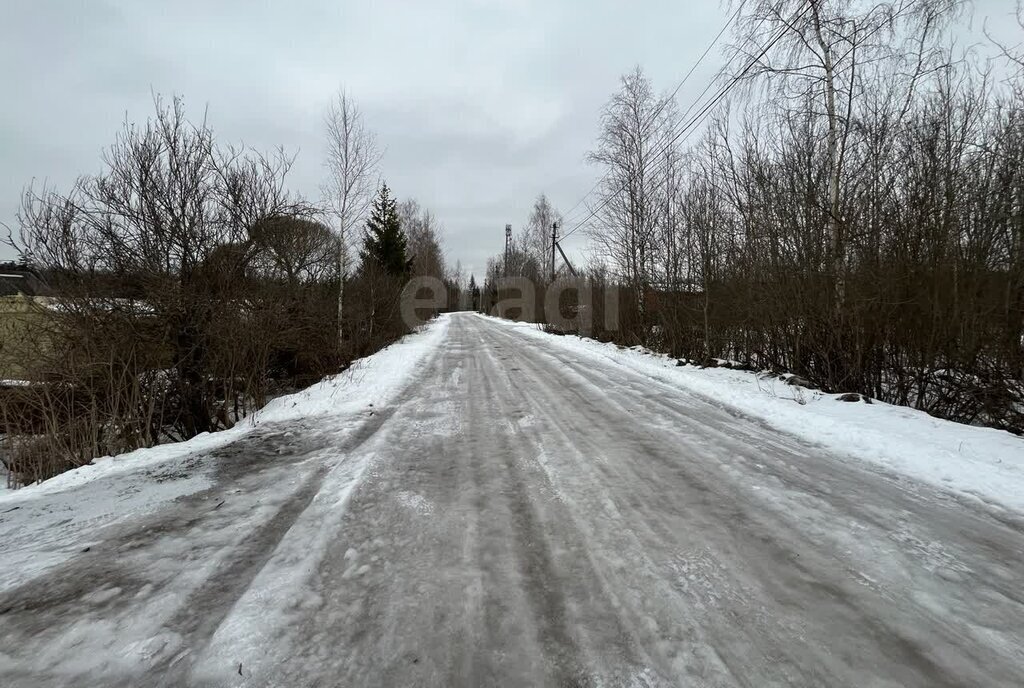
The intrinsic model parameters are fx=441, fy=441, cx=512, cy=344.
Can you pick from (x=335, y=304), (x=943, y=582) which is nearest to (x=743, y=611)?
(x=943, y=582)

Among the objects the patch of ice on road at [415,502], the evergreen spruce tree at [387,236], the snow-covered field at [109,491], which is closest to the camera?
the snow-covered field at [109,491]

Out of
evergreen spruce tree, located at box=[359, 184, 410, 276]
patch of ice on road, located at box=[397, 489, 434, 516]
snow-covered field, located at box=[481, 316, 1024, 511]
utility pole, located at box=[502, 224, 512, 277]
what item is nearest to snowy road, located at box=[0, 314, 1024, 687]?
patch of ice on road, located at box=[397, 489, 434, 516]

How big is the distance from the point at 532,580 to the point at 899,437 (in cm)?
490

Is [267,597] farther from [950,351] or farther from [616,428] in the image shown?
[950,351]

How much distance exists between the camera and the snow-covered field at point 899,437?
3.78 m

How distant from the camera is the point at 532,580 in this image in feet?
7.81

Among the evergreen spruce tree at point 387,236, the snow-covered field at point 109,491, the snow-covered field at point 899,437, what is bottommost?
the snow-covered field at point 109,491

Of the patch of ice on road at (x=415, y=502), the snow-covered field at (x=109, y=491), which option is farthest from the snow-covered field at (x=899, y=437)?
the snow-covered field at (x=109, y=491)

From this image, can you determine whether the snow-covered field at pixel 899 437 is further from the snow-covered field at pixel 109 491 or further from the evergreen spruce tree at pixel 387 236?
the evergreen spruce tree at pixel 387 236

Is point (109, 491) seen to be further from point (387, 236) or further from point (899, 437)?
point (387, 236)

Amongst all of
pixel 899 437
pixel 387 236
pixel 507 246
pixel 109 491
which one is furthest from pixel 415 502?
pixel 507 246

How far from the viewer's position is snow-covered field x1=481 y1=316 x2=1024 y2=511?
3780 millimetres

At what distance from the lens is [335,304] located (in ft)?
42.9

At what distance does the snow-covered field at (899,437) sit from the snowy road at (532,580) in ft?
1.54
